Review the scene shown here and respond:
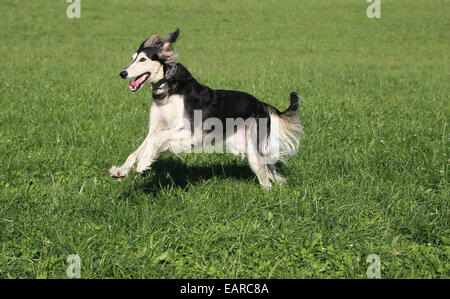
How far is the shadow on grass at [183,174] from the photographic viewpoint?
14.9 ft

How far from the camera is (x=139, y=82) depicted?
12.3ft

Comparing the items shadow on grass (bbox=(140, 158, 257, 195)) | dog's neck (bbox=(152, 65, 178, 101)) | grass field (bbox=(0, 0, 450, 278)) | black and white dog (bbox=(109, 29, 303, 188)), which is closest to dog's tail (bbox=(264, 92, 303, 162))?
black and white dog (bbox=(109, 29, 303, 188))

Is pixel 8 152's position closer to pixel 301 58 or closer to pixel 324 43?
pixel 301 58

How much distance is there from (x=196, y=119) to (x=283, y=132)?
4.30 ft

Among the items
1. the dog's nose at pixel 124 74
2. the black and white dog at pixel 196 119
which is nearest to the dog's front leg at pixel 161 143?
the black and white dog at pixel 196 119

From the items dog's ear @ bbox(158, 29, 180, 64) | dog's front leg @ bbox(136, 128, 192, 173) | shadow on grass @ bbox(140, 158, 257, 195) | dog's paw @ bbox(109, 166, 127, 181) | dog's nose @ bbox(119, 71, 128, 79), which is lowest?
shadow on grass @ bbox(140, 158, 257, 195)

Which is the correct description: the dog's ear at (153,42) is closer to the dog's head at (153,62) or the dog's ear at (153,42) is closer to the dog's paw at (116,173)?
the dog's head at (153,62)

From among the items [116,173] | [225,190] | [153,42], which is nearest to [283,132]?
[225,190]

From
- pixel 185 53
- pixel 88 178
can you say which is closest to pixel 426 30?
pixel 185 53

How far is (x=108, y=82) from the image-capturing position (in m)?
10.1

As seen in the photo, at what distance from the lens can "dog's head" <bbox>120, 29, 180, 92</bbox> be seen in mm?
3729

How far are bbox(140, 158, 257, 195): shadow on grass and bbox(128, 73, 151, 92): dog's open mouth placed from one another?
43.5 inches

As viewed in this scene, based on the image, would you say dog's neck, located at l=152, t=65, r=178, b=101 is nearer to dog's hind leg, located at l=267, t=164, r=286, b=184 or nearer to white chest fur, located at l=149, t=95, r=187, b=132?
white chest fur, located at l=149, t=95, r=187, b=132

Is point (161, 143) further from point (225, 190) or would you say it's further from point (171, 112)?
point (225, 190)
